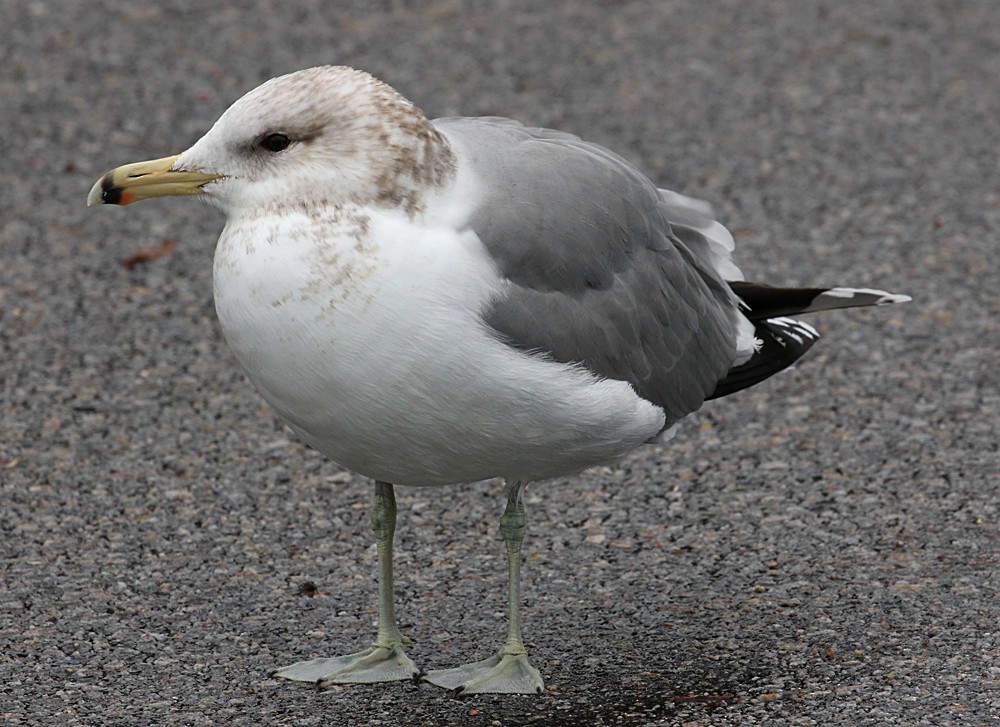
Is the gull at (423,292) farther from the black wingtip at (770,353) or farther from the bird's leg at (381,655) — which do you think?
the black wingtip at (770,353)

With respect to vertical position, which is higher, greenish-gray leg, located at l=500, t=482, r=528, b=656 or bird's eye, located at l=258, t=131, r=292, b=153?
bird's eye, located at l=258, t=131, r=292, b=153

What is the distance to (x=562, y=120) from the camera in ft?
26.1

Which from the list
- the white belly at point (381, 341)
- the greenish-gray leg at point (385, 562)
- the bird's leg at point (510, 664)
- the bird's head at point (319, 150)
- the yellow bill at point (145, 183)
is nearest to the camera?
the white belly at point (381, 341)

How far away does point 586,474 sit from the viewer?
17.7 ft

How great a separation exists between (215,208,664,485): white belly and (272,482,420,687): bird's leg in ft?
1.58

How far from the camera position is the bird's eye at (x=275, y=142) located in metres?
3.77

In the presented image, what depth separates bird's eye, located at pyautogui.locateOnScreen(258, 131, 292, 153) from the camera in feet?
12.4

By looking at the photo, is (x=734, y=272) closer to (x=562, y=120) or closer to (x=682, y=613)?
(x=682, y=613)

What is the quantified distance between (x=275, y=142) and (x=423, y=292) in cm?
52

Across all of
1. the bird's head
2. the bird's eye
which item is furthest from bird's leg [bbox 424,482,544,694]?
the bird's eye

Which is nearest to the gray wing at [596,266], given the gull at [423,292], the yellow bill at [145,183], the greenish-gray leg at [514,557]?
the gull at [423,292]

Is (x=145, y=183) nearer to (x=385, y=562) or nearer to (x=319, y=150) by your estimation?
(x=319, y=150)

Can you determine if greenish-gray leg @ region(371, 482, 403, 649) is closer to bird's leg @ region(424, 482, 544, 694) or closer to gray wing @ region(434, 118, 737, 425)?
bird's leg @ region(424, 482, 544, 694)

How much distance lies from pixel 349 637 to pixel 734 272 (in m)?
1.56
